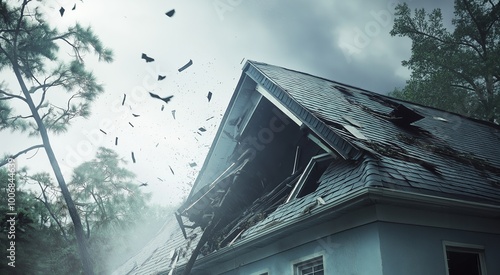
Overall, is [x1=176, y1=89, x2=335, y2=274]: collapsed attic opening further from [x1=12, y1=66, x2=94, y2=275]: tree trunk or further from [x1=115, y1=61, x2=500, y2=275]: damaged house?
[x1=12, y1=66, x2=94, y2=275]: tree trunk

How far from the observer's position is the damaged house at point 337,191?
19.1ft

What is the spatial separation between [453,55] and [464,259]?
76.5ft

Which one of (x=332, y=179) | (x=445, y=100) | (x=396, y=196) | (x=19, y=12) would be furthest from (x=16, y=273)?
(x=445, y=100)

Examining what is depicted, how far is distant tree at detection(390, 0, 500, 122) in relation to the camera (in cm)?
2581

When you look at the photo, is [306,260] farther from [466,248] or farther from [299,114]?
[299,114]

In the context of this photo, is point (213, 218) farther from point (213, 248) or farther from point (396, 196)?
point (396, 196)

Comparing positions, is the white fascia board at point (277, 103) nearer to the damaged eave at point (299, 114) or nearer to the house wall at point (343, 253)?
the damaged eave at point (299, 114)

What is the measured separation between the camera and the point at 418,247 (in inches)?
233

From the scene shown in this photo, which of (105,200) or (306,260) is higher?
(105,200)

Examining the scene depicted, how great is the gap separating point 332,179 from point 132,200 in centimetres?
2368

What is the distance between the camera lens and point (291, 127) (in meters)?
9.41

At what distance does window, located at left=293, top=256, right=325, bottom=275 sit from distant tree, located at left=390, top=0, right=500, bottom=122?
21.5m

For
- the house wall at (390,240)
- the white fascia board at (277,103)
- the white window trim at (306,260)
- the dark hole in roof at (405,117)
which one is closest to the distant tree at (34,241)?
the white fascia board at (277,103)

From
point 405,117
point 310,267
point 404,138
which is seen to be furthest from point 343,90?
point 310,267
